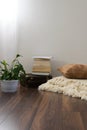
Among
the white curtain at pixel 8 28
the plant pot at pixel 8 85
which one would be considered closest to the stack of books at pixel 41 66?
the white curtain at pixel 8 28

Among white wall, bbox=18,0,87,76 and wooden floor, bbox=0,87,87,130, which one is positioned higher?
white wall, bbox=18,0,87,76

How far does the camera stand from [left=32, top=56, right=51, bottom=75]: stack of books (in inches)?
98.1

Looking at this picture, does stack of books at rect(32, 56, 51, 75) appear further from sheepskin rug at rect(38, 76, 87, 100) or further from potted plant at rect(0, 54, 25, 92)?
potted plant at rect(0, 54, 25, 92)

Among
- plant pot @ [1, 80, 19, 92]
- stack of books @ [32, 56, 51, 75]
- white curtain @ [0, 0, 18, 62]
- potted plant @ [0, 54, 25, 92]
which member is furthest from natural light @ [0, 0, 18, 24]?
plant pot @ [1, 80, 19, 92]

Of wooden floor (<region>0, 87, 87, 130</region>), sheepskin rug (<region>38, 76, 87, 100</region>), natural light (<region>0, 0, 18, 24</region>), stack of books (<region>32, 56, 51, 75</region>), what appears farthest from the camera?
natural light (<region>0, 0, 18, 24</region>)

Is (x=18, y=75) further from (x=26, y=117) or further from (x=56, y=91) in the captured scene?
(x=26, y=117)

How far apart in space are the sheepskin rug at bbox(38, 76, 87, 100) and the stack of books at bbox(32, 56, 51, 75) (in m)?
0.25

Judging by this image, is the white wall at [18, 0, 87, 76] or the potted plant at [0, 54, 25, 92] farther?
the white wall at [18, 0, 87, 76]

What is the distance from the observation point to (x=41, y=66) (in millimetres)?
2506

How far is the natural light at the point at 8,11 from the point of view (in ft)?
8.63

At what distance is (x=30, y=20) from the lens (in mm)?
2746

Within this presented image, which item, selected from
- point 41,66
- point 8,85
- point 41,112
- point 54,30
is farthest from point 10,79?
point 54,30

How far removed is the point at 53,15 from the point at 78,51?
0.60 meters

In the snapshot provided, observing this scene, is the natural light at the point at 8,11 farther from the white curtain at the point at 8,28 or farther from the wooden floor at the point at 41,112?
the wooden floor at the point at 41,112
